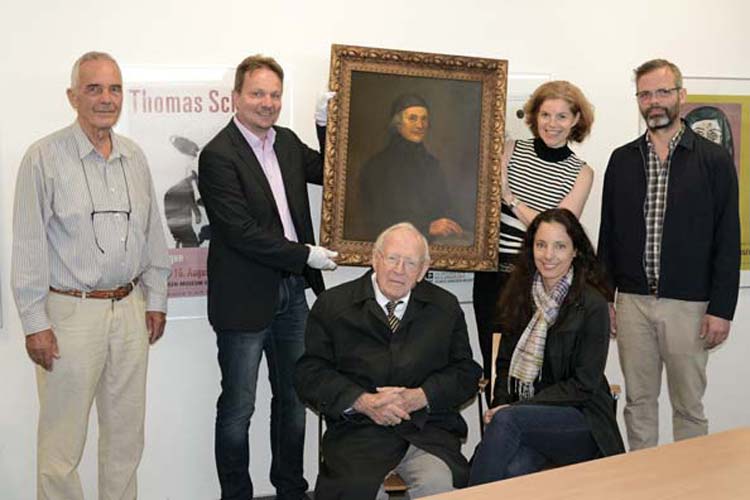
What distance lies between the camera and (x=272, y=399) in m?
3.96

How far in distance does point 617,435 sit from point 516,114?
1.84m

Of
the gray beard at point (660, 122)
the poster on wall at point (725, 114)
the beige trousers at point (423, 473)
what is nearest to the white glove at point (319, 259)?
the beige trousers at point (423, 473)

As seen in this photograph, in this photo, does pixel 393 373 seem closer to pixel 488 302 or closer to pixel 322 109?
pixel 488 302

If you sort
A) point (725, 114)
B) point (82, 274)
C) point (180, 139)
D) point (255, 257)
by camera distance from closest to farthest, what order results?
point (82, 274) → point (255, 257) → point (180, 139) → point (725, 114)

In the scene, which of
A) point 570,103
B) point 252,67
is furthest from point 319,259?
point 570,103

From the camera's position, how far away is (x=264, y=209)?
141 inches

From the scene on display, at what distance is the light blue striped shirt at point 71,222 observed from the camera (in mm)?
3123

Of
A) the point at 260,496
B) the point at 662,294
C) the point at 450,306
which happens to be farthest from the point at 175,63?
the point at 662,294

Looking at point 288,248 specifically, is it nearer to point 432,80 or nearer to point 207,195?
point 207,195

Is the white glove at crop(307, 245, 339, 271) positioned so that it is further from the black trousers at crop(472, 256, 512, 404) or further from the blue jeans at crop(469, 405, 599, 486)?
the blue jeans at crop(469, 405, 599, 486)

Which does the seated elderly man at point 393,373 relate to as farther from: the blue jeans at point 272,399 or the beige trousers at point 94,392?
the beige trousers at point 94,392

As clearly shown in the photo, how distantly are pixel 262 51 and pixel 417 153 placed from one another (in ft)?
2.77

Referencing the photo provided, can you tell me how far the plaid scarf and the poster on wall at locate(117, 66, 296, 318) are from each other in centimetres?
149

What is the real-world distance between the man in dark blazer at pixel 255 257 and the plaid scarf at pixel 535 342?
855mm
